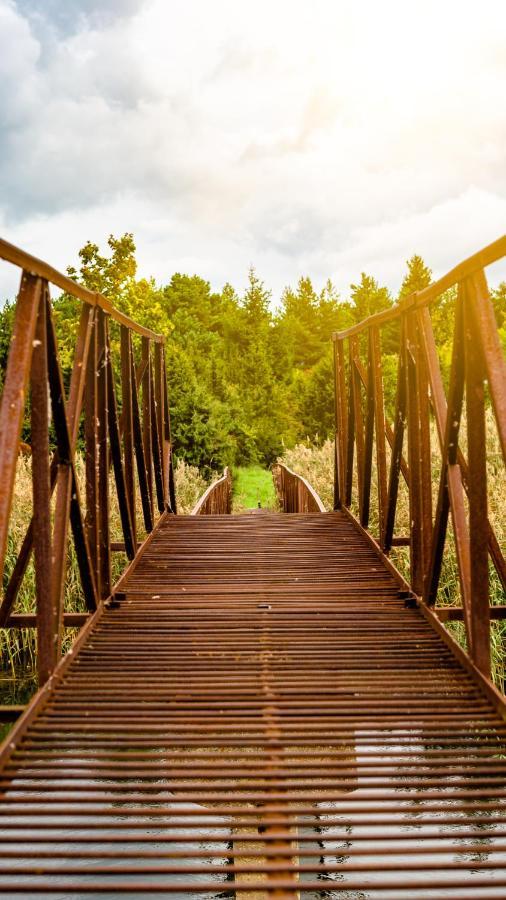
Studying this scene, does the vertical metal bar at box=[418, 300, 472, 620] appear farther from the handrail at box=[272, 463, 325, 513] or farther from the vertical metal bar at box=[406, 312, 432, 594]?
the handrail at box=[272, 463, 325, 513]

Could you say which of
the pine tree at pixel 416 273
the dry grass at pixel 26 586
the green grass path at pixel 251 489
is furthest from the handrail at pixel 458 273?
the pine tree at pixel 416 273

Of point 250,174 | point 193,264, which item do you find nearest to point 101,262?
point 193,264

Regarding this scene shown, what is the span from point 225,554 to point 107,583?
51.2 inches

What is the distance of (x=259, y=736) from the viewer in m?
2.24

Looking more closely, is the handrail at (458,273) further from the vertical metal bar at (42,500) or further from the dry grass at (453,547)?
the dry grass at (453,547)

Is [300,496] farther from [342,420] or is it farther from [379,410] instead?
[379,410]

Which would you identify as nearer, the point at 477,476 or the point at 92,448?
the point at 477,476

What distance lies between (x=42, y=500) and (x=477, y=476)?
158cm

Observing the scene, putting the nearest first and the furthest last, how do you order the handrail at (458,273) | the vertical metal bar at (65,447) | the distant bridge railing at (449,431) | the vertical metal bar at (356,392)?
the handrail at (458,273)
the distant bridge railing at (449,431)
the vertical metal bar at (65,447)
the vertical metal bar at (356,392)

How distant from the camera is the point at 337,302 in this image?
52.2 meters

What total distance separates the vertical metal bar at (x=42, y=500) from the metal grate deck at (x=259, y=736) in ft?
0.69

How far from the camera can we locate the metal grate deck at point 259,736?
174cm

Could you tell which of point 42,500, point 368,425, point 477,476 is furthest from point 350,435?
point 42,500

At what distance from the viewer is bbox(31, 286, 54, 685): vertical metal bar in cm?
249
